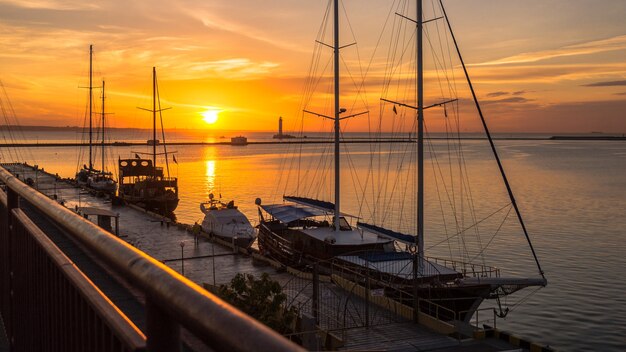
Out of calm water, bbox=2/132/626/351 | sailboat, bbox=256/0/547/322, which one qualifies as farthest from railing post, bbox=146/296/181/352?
calm water, bbox=2/132/626/351

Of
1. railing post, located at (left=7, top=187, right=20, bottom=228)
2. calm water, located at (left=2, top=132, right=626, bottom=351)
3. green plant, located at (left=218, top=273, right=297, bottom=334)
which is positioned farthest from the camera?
calm water, located at (left=2, top=132, right=626, bottom=351)

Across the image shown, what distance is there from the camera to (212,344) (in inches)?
56.1

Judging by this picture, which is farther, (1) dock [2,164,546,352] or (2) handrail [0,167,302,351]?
(1) dock [2,164,546,352]

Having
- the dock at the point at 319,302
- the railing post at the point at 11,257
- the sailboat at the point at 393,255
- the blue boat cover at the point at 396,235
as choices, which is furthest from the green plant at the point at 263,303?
the blue boat cover at the point at 396,235

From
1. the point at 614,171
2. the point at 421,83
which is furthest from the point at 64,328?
the point at 614,171

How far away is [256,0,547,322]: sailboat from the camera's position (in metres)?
25.0

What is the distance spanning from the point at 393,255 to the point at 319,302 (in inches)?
218

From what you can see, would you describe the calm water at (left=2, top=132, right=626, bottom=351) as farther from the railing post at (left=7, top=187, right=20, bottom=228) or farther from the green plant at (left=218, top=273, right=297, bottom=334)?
the railing post at (left=7, top=187, right=20, bottom=228)

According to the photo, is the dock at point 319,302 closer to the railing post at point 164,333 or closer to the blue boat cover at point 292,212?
the blue boat cover at point 292,212

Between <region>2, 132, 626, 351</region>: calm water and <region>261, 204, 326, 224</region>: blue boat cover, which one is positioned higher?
<region>261, 204, 326, 224</region>: blue boat cover

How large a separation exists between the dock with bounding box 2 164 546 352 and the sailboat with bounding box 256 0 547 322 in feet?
4.00

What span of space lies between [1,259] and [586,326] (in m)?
29.4

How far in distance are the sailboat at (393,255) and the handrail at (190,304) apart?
1886 centimetres

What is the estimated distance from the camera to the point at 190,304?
59.9 inches
